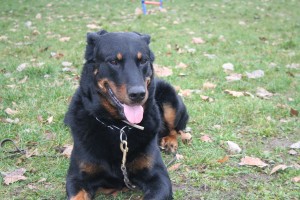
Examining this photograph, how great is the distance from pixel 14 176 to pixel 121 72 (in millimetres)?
1373

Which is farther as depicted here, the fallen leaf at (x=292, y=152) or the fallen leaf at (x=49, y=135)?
the fallen leaf at (x=49, y=135)

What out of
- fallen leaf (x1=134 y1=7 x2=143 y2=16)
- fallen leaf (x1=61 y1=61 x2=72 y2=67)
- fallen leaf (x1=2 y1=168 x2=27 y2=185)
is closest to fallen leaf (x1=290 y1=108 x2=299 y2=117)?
fallen leaf (x1=2 y1=168 x2=27 y2=185)

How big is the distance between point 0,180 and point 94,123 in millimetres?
990

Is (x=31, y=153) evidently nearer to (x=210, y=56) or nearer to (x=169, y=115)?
(x=169, y=115)

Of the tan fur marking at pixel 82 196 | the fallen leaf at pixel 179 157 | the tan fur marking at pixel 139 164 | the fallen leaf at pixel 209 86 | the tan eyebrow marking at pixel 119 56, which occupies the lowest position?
the fallen leaf at pixel 209 86

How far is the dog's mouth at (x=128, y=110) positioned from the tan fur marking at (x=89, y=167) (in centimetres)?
45

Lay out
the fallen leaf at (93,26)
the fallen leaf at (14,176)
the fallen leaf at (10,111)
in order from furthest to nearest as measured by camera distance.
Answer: the fallen leaf at (93,26) → the fallen leaf at (10,111) → the fallen leaf at (14,176)

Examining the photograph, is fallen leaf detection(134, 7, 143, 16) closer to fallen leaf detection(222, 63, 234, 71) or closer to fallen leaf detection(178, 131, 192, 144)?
fallen leaf detection(222, 63, 234, 71)

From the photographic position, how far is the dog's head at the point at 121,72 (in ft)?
10.3

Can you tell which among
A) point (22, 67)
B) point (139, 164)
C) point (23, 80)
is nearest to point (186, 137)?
point (139, 164)

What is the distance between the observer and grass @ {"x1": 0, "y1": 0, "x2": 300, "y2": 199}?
3699 millimetres

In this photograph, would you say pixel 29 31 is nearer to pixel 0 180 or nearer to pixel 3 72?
pixel 3 72

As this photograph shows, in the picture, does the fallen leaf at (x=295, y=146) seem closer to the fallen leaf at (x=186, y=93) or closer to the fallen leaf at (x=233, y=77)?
the fallen leaf at (x=186, y=93)

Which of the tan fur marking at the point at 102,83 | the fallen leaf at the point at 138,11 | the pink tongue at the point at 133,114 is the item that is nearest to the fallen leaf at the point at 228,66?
the pink tongue at the point at 133,114
